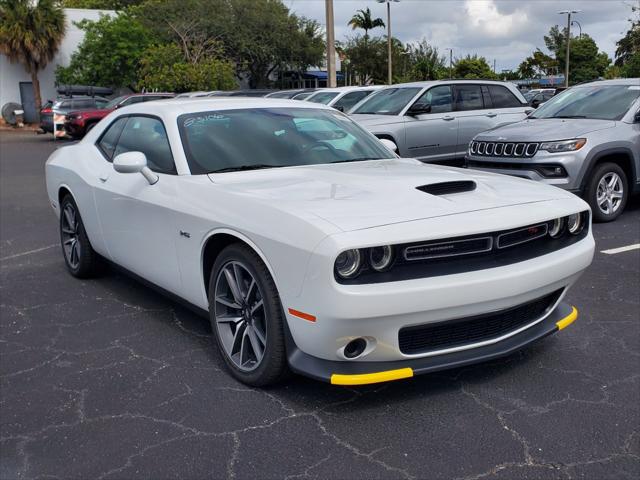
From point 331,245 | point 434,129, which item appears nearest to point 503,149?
point 434,129

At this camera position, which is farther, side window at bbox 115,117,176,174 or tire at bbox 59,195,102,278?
tire at bbox 59,195,102,278

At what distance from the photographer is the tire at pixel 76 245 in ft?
17.7

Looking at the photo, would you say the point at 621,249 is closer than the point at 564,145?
Yes

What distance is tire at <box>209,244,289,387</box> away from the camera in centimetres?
318

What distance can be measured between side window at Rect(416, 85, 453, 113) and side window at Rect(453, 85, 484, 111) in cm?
14

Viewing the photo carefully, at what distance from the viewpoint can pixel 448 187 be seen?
3504 millimetres

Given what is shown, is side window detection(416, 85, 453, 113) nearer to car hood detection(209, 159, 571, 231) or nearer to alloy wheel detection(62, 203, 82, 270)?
alloy wheel detection(62, 203, 82, 270)

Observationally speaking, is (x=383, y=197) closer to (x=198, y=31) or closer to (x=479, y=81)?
(x=479, y=81)

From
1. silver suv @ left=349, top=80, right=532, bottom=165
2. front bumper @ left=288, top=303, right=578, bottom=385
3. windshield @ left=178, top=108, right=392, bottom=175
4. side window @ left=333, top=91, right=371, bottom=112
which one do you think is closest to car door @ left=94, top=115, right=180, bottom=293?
windshield @ left=178, top=108, right=392, bottom=175

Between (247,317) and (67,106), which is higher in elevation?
(67,106)

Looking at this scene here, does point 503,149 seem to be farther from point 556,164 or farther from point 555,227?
point 555,227

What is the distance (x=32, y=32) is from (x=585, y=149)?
3205cm

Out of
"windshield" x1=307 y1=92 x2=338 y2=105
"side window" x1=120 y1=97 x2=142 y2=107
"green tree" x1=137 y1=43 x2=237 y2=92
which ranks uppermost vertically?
"green tree" x1=137 y1=43 x2=237 y2=92

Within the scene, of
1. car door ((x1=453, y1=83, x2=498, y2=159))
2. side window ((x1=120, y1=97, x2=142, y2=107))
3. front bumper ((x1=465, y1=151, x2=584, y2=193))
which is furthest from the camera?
Answer: side window ((x1=120, y1=97, x2=142, y2=107))
